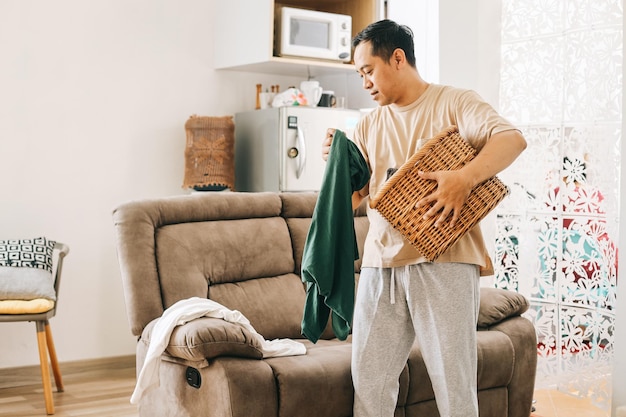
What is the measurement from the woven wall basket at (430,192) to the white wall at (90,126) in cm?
272

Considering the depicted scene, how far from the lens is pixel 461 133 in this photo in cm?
233

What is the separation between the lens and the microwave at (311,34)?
4668mm

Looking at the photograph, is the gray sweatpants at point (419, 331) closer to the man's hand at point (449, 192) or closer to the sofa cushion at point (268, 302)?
the man's hand at point (449, 192)

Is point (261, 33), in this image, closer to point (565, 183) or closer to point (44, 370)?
point (565, 183)

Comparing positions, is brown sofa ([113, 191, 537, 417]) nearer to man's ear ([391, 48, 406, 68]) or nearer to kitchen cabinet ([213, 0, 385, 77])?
man's ear ([391, 48, 406, 68])

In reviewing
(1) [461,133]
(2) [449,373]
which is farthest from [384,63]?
(2) [449,373]

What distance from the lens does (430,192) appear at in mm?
2223

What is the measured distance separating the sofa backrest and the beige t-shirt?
95 cm

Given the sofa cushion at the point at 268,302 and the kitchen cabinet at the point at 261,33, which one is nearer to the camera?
the sofa cushion at the point at 268,302

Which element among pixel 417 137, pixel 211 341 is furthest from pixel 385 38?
pixel 211 341

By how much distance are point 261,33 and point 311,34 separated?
0.31 metres

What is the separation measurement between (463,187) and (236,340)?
0.92 meters

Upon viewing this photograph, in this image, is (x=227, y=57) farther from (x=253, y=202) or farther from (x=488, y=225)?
(x=488, y=225)

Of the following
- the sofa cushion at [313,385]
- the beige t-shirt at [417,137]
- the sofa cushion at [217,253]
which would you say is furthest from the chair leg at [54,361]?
the beige t-shirt at [417,137]
